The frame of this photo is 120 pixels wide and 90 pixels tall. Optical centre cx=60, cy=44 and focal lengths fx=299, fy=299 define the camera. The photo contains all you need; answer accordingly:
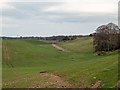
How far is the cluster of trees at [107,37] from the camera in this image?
100750mm

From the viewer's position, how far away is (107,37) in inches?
4104

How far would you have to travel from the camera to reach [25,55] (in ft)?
292

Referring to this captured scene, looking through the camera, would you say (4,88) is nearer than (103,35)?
Yes

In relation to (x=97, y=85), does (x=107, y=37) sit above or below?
above

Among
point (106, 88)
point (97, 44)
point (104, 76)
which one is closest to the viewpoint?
point (106, 88)

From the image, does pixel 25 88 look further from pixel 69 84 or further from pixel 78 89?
pixel 78 89

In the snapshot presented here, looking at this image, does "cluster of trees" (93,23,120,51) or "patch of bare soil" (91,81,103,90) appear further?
"cluster of trees" (93,23,120,51)

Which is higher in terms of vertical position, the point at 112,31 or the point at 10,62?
the point at 112,31

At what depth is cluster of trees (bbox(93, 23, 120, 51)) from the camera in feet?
331

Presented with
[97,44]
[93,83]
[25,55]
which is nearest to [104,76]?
[93,83]

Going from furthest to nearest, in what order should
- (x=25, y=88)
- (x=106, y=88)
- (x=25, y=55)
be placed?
(x=25, y=55) < (x=25, y=88) < (x=106, y=88)

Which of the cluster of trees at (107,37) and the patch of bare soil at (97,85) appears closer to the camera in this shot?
the patch of bare soil at (97,85)

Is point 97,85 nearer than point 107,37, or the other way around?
point 97,85

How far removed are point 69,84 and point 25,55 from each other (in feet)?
193
